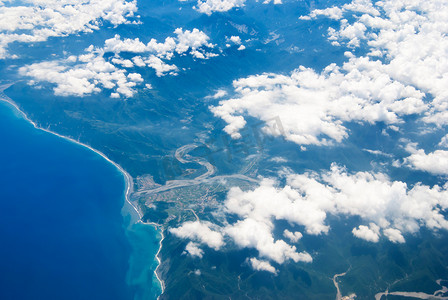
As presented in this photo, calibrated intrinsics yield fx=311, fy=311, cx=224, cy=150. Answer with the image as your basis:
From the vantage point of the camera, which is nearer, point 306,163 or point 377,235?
point 377,235

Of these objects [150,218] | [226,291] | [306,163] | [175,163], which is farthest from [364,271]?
[175,163]

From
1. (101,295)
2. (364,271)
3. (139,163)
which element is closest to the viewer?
(101,295)

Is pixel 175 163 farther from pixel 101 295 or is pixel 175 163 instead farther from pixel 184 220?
pixel 101 295

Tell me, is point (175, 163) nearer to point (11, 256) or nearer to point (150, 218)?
point (150, 218)

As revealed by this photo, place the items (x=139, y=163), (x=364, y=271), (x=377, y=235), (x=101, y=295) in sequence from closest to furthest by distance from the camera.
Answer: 1. (x=101, y=295)
2. (x=364, y=271)
3. (x=377, y=235)
4. (x=139, y=163)

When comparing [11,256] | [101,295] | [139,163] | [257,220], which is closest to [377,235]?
[257,220]

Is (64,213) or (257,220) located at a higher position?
(257,220)
